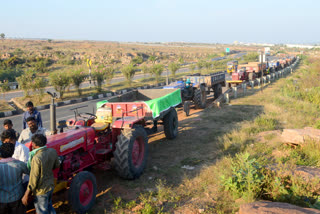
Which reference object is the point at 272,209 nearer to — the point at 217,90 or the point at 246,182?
the point at 246,182

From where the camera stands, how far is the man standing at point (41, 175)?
11.8ft

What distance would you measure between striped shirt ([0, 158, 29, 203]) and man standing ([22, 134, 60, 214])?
0.43 ft

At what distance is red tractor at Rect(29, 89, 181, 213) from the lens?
14.8 feet

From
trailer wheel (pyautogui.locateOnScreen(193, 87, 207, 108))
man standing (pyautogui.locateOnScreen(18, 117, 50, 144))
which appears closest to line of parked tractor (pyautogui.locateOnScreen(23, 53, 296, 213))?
man standing (pyautogui.locateOnScreen(18, 117, 50, 144))

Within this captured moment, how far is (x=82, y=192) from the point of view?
4516 millimetres

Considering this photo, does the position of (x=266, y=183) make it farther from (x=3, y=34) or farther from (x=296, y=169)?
(x=3, y=34)

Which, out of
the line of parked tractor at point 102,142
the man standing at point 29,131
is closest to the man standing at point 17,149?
the line of parked tractor at point 102,142

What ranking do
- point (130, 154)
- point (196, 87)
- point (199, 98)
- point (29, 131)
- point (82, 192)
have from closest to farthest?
point (82, 192) < point (29, 131) < point (130, 154) < point (199, 98) < point (196, 87)

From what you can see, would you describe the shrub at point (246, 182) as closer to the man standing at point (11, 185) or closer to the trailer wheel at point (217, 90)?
the man standing at point (11, 185)

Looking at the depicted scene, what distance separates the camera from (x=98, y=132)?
600 cm

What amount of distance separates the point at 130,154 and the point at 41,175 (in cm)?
217

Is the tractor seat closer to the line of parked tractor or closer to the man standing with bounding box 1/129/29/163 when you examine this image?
the line of parked tractor

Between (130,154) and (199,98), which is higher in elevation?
(199,98)

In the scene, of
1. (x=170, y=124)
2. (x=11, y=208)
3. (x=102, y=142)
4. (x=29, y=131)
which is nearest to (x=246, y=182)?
(x=102, y=142)
